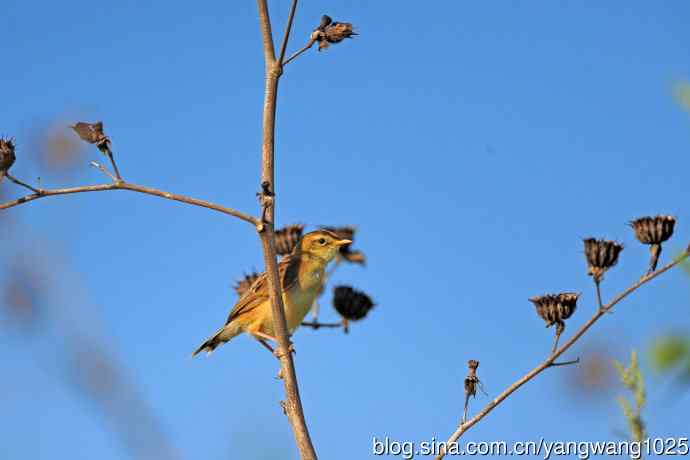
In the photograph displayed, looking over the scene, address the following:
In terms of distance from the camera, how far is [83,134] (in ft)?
13.9

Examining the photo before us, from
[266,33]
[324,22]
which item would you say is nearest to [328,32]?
[324,22]

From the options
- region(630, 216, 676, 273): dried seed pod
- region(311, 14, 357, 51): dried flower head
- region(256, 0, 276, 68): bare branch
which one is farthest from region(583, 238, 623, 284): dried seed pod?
region(256, 0, 276, 68): bare branch

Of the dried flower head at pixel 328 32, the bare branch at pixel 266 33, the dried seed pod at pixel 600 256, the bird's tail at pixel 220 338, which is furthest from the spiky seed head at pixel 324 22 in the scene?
the bird's tail at pixel 220 338

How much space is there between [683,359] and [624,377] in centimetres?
165

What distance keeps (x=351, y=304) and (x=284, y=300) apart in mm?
1048

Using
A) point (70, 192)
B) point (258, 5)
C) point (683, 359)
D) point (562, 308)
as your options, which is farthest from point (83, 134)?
point (683, 359)

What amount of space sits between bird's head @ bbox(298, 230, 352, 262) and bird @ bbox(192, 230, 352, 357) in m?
0.01

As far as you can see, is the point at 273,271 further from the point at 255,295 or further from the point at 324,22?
the point at 255,295

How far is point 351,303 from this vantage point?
23.1 feet

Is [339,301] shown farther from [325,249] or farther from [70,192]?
[70,192]

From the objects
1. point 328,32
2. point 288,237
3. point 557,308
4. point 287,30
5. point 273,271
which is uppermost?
point 288,237

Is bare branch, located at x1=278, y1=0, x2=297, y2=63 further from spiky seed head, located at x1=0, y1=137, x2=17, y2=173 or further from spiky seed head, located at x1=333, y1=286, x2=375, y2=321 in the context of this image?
spiky seed head, located at x1=333, y1=286, x2=375, y2=321

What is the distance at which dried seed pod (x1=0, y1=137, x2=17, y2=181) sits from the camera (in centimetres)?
434

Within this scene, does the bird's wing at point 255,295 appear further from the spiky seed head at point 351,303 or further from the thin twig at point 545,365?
the thin twig at point 545,365
